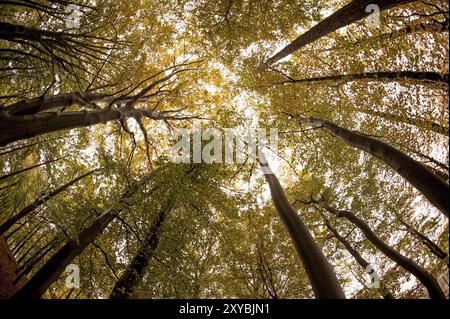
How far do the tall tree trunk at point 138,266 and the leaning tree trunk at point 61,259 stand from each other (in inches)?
37.3

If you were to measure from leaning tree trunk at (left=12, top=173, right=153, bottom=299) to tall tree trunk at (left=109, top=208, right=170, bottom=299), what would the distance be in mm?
948

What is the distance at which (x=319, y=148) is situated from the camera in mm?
8922

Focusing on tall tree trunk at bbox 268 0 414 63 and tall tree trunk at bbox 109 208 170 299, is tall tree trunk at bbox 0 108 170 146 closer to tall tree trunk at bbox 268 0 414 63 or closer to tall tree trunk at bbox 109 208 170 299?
tall tree trunk at bbox 109 208 170 299

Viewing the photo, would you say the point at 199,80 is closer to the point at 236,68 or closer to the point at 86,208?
A: the point at 236,68

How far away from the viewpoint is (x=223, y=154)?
29.2 ft

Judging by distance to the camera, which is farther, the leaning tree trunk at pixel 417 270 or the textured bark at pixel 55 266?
the textured bark at pixel 55 266

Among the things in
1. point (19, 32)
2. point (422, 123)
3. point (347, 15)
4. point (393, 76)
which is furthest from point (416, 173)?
point (19, 32)

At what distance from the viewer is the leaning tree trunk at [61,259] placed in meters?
3.98

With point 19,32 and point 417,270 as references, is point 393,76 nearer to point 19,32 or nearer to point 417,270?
point 417,270

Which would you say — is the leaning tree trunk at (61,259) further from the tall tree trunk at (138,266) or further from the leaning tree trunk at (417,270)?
the leaning tree trunk at (417,270)

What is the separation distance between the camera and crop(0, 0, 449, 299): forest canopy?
449 cm

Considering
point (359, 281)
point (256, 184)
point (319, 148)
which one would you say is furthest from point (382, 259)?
point (256, 184)

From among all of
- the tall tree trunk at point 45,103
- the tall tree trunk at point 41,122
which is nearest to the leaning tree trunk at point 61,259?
the tall tree trunk at point 41,122

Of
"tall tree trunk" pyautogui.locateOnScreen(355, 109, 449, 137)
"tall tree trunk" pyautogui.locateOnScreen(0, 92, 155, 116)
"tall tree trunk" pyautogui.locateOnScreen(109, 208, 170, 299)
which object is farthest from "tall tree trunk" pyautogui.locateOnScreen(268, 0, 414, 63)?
"tall tree trunk" pyautogui.locateOnScreen(109, 208, 170, 299)
